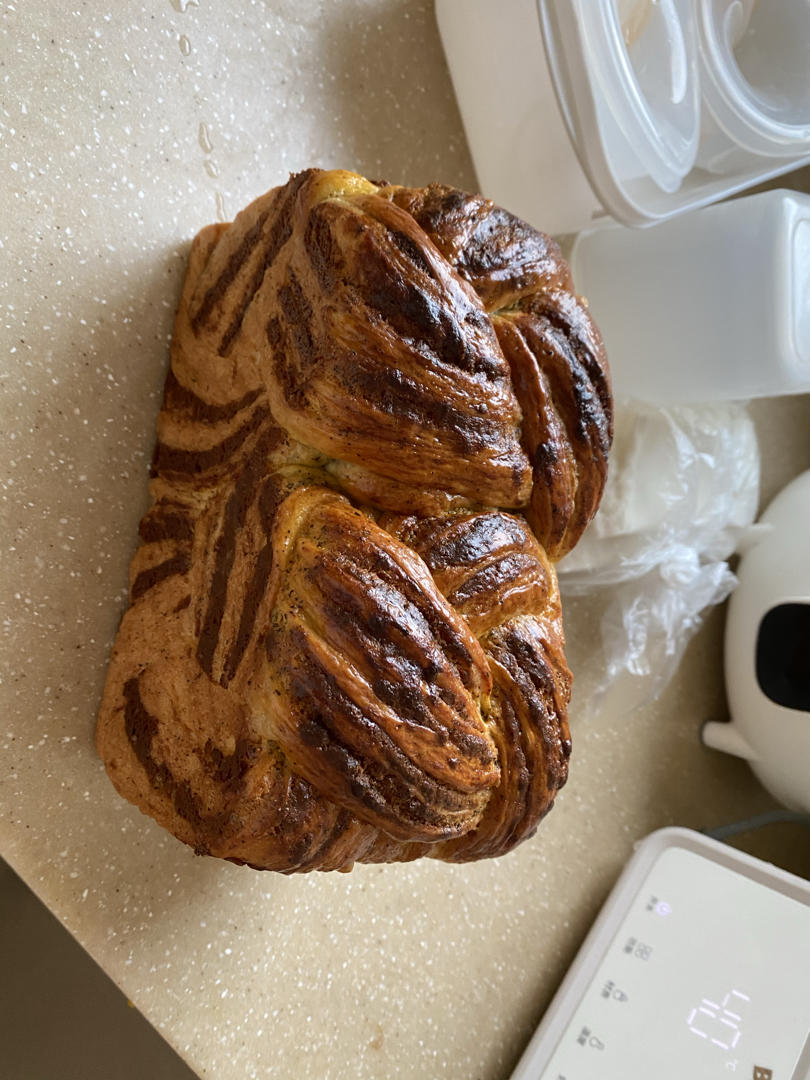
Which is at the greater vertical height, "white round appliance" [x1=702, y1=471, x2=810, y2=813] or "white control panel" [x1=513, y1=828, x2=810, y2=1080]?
"white round appliance" [x1=702, y1=471, x2=810, y2=813]

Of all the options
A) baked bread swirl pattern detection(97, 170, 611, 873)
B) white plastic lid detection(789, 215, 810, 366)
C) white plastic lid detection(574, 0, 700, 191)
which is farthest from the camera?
white plastic lid detection(789, 215, 810, 366)

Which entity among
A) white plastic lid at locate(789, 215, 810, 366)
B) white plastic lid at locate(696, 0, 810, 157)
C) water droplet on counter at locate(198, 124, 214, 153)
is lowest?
white plastic lid at locate(789, 215, 810, 366)

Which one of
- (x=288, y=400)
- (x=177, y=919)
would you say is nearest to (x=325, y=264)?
(x=288, y=400)

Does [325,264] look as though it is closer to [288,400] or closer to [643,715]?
[288,400]

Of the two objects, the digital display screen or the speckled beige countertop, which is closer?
the speckled beige countertop

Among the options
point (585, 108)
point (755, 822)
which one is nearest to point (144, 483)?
point (585, 108)

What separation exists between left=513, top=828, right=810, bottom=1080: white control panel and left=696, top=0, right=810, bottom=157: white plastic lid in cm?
93

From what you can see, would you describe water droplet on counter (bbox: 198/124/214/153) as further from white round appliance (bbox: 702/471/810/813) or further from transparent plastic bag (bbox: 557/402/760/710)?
white round appliance (bbox: 702/471/810/813)

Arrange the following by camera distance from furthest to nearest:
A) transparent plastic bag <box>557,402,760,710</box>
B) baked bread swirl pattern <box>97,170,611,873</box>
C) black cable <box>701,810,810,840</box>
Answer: black cable <box>701,810,810,840</box>
transparent plastic bag <box>557,402,760,710</box>
baked bread swirl pattern <box>97,170,611,873</box>

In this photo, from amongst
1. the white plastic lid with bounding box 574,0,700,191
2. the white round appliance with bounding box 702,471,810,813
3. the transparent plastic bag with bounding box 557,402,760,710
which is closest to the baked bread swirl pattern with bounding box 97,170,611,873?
the white plastic lid with bounding box 574,0,700,191

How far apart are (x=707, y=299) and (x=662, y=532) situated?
13.2 inches

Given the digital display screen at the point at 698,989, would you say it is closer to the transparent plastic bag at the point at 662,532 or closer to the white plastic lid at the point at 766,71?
the transparent plastic bag at the point at 662,532

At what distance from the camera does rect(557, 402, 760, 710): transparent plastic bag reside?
121 centimetres

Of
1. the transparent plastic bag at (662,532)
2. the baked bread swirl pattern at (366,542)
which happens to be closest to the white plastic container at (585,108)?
the baked bread swirl pattern at (366,542)
